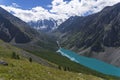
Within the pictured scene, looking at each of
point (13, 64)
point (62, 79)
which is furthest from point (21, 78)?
point (13, 64)

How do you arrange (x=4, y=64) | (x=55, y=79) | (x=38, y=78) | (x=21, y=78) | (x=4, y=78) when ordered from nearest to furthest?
(x=4, y=78) < (x=21, y=78) < (x=38, y=78) < (x=55, y=79) < (x=4, y=64)

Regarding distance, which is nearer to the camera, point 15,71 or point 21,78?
point 21,78

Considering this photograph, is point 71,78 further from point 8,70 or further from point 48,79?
point 8,70

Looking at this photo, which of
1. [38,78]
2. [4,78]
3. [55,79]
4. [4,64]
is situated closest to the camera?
[4,78]

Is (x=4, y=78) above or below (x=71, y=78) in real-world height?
below

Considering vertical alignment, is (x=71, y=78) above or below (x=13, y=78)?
above

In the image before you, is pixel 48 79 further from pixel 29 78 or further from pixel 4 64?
pixel 4 64

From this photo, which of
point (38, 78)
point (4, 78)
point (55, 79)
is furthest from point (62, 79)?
point (4, 78)

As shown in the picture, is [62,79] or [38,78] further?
[62,79]

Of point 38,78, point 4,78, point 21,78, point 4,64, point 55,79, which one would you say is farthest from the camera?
point 4,64
